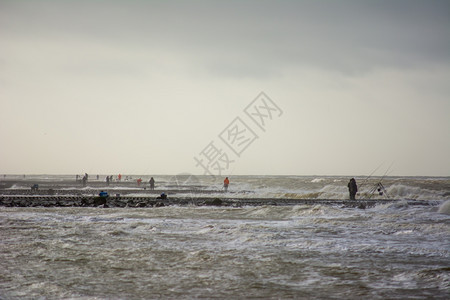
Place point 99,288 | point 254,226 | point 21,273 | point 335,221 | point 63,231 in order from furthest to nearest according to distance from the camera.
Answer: point 335,221, point 254,226, point 63,231, point 21,273, point 99,288

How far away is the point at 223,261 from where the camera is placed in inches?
360

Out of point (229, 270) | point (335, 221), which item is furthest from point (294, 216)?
point (229, 270)

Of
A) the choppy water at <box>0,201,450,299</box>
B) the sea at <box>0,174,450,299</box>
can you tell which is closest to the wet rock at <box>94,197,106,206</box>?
the sea at <box>0,174,450,299</box>

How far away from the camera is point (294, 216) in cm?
2002

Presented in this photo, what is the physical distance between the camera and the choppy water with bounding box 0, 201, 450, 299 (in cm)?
679

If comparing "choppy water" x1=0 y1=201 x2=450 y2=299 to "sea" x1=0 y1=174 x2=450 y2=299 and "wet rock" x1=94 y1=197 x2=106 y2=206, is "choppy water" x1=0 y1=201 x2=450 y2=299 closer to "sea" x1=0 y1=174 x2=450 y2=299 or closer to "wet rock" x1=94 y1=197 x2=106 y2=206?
"sea" x1=0 y1=174 x2=450 y2=299

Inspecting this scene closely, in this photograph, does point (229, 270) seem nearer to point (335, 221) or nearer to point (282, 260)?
point (282, 260)

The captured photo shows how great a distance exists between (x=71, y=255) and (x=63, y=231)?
14.3 feet

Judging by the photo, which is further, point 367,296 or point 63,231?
point 63,231

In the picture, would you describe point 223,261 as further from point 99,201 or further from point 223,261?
point 99,201

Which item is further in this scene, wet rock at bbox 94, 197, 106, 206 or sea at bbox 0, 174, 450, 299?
wet rock at bbox 94, 197, 106, 206

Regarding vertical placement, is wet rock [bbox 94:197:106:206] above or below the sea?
below

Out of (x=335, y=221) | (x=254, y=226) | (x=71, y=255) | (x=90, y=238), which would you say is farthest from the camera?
(x=335, y=221)

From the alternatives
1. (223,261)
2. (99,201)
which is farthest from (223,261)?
(99,201)
